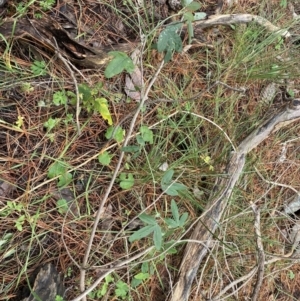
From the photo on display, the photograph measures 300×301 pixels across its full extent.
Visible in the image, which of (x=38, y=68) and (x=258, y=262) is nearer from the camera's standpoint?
(x=38, y=68)

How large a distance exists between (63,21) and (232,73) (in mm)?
862

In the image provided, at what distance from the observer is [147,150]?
1.80m

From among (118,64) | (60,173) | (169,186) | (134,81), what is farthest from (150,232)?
(134,81)

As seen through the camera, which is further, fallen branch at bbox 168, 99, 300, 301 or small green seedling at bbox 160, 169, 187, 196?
fallen branch at bbox 168, 99, 300, 301

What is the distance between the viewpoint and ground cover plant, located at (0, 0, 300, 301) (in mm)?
1545

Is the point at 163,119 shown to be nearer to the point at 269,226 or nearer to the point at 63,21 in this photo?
the point at 63,21

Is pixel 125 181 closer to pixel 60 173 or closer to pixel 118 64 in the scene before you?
pixel 60 173

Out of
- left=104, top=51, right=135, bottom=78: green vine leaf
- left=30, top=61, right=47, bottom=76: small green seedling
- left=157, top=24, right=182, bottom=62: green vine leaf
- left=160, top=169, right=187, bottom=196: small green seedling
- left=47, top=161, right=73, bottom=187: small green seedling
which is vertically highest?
left=157, top=24, right=182, bottom=62: green vine leaf

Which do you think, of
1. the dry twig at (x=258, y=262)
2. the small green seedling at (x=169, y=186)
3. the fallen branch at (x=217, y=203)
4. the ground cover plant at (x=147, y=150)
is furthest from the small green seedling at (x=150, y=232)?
the dry twig at (x=258, y=262)

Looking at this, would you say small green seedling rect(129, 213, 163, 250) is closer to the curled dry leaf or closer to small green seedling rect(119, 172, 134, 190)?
small green seedling rect(119, 172, 134, 190)

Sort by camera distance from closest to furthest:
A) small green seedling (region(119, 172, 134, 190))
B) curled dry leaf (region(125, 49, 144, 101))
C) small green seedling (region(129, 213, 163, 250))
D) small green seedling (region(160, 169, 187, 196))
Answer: small green seedling (region(129, 213, 163, 250)), small green seedling (region(160, 169, 187, 196)), small green seedling (region(119, 172, 134, 190)), curled dry leaf (region(125, 49, 144, 101))

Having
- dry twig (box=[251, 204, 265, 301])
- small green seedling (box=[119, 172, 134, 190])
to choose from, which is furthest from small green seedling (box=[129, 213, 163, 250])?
dry twig (box=[251, 204, 265, 301])

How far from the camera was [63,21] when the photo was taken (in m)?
1.71

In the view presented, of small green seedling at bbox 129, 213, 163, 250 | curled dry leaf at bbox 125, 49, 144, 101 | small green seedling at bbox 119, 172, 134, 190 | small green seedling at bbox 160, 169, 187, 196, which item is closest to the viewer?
small green seedling at bbox 129, 213, 163, 250
